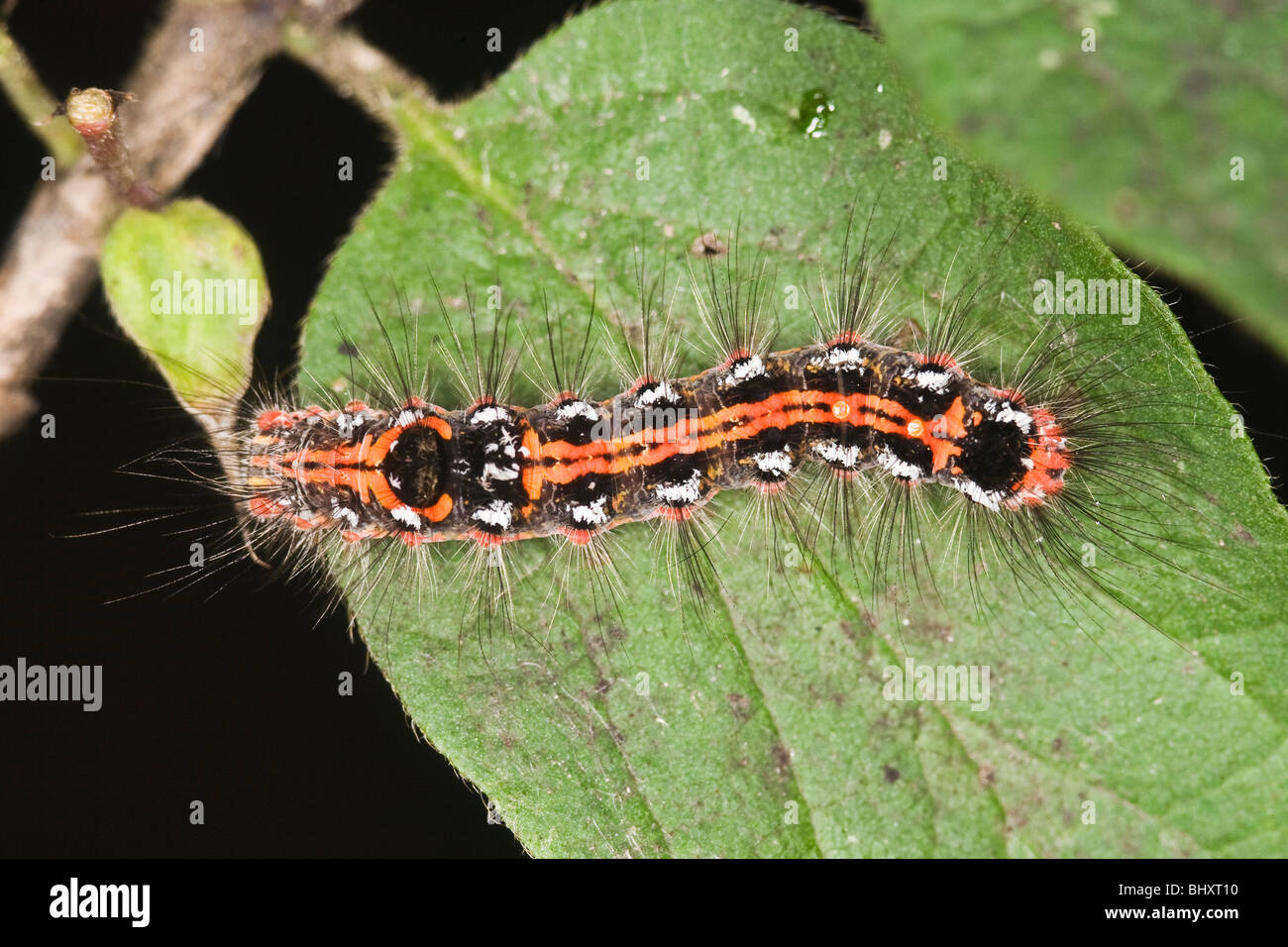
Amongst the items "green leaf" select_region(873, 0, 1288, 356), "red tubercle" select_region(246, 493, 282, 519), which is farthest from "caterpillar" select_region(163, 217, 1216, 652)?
"green leaf" select_region(873, 0, 1288, 356)

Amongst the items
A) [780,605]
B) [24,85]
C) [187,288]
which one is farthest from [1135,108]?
[24,85]

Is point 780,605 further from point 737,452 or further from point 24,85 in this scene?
point 24,85

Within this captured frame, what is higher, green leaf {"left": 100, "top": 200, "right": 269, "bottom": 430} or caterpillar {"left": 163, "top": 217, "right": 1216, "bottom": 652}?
green leaf {"left": 100, "top": 200, "right": 269, "bottom": 430}

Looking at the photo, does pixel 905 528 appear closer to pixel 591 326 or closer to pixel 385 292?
pixel 591 326

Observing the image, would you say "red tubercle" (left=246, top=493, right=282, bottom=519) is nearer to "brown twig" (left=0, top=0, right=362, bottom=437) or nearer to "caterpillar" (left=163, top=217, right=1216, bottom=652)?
"caterpillar" (left=163, top=217, right=1216, bottom=652)

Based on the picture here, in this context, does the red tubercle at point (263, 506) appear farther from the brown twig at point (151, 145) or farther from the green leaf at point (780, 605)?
the brown twig at point (151, 145)
